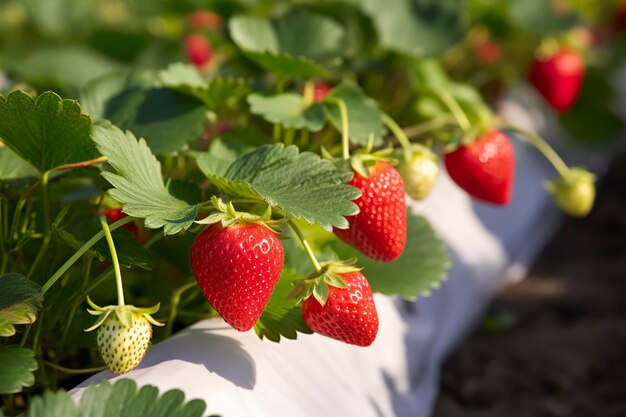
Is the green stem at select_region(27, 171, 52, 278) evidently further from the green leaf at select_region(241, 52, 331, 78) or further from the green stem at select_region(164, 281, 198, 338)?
the green leaf at select_region(241, 52, 331, 78)

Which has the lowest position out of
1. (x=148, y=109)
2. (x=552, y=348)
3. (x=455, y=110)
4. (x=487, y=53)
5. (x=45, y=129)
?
(x=552, y=348)

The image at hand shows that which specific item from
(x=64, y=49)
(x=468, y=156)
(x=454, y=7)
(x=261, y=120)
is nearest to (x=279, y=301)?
(x=468, y=156)

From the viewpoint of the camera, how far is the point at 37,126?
99 cm

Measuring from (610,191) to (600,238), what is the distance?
30 cm

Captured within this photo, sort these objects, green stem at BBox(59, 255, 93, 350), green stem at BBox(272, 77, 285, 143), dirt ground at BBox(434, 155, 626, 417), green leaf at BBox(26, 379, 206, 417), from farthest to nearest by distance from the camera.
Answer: dirt ground at BBox(434, 155, 626, 417) < green stem at BBox(272, 77, 285, 143) < green stem at BBox(59, 255, 93, 350) < green leaf at BBox(26, 379, 206, 417)

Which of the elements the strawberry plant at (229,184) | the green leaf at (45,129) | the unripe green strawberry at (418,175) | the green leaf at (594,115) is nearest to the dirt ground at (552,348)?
the green leaf at (594,115)

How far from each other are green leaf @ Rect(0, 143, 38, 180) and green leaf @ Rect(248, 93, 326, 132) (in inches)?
11.8

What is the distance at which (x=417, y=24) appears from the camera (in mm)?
1714

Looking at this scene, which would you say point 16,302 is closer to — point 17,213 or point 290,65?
point 17,213

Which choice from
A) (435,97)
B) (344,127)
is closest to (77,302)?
(344,127)

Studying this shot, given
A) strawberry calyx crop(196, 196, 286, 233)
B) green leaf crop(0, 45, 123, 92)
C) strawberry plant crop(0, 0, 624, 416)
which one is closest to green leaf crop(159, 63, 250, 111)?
strawberry plant crop(0, 0, 624, 416)

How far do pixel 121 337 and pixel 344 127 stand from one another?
0.43 m

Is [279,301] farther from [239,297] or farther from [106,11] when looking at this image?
[106,11]

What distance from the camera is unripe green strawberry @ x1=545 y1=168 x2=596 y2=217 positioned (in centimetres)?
142
